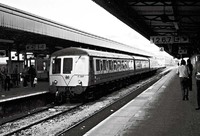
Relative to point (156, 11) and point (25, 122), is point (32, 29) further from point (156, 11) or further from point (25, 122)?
point (156, 11)

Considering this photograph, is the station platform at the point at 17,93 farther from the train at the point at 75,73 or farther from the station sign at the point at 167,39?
the station sign at the point at 167,39

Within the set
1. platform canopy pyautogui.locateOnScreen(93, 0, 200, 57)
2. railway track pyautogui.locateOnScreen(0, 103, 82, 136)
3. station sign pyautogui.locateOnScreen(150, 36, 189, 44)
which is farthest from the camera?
station sign pyautogui.locateOnScreen(150, 36, 189, 44)

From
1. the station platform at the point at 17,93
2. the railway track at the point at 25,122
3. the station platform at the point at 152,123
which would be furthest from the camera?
the station platform at the point at 17,93

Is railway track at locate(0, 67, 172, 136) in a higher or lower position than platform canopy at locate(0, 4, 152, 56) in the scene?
lower

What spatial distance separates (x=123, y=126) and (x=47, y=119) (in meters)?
4.27

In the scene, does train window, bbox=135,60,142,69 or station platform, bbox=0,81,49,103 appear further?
train window, bbox=135,60,142,69

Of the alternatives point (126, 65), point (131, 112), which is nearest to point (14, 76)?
point (126, 65)

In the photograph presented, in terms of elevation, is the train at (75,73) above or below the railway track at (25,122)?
above

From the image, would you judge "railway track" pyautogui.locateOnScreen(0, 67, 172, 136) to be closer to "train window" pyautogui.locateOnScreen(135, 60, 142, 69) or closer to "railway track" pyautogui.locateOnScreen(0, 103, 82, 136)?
"railway track" pyautogui.locateOnScreen(0, 103, 82, 136)

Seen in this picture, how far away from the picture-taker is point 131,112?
9.69m

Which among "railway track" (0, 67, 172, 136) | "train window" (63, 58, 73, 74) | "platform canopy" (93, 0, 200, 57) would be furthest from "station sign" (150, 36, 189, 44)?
"railway track" (0, 67, 172, 136)

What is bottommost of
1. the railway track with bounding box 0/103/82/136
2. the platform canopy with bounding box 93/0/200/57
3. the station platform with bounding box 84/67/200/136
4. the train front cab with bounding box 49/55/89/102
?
the railway track with bounding box 0/103/82/136

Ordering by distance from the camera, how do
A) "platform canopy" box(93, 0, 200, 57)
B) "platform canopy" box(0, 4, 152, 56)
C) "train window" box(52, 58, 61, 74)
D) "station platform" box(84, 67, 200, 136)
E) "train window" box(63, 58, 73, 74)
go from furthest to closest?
1. "train window" box(52, 58, 61, 74)
2. "train window" box(63, 58, 73, 74)
3. "platform canopy" box(0, 4, 152, 56)
4. "platform canopy" box(93, 0, 200, 57)
5. "station platform" box(84, 67, 200, 136)

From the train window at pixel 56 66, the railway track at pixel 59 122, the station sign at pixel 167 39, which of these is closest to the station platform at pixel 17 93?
the train window at pixel 56 66
